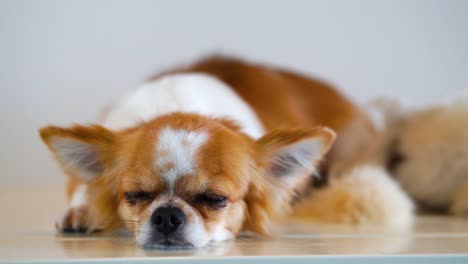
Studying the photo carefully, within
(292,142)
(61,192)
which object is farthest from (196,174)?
(61,192)

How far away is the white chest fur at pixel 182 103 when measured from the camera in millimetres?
1796

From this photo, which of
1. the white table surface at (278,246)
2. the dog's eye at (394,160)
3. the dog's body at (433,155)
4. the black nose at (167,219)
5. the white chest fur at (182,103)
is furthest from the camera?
the dog's eye at (394,160)

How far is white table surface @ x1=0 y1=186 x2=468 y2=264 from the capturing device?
1.11 meters

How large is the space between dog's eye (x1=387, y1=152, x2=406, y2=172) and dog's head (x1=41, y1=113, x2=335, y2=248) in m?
1.01

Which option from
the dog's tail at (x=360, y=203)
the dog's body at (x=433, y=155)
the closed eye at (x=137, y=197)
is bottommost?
the closed eye at (x=137, y=197)

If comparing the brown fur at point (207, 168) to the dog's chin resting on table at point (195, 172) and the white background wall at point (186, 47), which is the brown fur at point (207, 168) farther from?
the white background wall at point (186, 47)

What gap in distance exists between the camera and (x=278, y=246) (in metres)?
1.32

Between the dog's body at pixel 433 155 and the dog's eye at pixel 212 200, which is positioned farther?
the dog's body at pixel 433 155

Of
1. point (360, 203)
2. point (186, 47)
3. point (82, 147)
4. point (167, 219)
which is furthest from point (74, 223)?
point (186, 47)

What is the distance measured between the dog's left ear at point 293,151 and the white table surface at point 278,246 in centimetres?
17

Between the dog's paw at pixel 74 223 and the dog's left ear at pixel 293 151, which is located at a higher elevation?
the dog's left ear at pixel 293 151

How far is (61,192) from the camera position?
2.77m

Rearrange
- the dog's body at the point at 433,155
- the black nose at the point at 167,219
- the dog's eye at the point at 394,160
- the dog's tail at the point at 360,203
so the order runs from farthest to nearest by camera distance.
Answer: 1. the dog's eye at the point at 394,160
2. the dog's body at the point at 433,155
3. the dog's tail at the point at 360,203
4. the black nose at the point at 167,219

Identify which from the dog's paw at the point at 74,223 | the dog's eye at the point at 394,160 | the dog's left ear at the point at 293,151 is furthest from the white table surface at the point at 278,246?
the dog's eye at the point at 394,160
